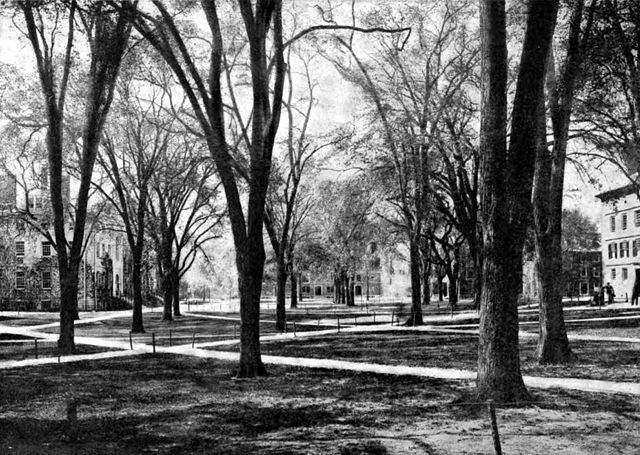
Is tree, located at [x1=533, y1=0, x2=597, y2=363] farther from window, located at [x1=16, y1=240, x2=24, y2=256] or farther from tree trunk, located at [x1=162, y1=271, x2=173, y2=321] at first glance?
window, located at [x1=16, y1=240, x2=24, y2=256]

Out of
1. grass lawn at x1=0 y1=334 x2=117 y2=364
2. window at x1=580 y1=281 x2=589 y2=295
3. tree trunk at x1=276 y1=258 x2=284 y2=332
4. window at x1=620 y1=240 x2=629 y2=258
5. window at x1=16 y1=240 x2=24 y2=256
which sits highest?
window at x1=16 y1=240 x2=24 y2=256

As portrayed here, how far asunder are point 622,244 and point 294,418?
57512 millimetres

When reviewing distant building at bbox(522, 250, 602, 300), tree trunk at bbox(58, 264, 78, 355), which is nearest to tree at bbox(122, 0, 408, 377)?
tree trunk at bbox(58, 264, 78, 355)

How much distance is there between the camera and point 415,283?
27.4 metres

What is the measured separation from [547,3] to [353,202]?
2344 centimetres

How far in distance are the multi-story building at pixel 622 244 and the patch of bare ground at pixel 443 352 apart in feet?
126

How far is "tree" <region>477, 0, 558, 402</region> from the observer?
9758 millimetres

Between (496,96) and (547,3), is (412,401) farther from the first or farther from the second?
(547,3)

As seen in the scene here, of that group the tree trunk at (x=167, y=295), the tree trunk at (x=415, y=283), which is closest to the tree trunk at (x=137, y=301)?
the tree trunk at (x=167, y=295)

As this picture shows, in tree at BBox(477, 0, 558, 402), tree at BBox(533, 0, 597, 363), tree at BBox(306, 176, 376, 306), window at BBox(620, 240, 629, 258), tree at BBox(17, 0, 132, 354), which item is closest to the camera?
tree at BBox(477, 0, 558, 402)

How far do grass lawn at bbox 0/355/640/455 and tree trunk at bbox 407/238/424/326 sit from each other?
13.5 m

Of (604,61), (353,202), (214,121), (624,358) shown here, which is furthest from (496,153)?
(353,202)

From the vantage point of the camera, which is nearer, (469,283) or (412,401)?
(412,401)

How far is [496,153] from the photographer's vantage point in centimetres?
992
